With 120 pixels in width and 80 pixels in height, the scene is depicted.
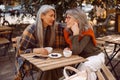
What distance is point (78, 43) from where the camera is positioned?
9.57 feet

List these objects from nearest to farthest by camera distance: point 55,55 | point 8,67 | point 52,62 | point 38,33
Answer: point 52,62 < point 55,55 < point 38,33 < point 8,67

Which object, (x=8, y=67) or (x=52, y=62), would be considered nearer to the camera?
(x=52, y=62)

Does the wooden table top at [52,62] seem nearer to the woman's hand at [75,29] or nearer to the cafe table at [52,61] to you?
the cafe table at [52,61]

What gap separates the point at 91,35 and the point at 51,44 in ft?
2.08

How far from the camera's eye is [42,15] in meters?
3.10

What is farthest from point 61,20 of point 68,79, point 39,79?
point 68,79

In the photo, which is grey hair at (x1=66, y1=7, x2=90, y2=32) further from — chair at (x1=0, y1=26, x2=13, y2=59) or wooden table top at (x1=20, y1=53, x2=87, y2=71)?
chair at (x1=0, y1=26, x2=13, y2=59)

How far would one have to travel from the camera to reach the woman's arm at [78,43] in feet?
9.54

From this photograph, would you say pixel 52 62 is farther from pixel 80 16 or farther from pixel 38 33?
pixel 80 16

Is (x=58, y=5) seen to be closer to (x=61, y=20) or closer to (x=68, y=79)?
(x=61, y=20)

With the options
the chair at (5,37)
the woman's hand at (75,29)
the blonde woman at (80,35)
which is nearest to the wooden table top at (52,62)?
the blonde woman at (80,35)

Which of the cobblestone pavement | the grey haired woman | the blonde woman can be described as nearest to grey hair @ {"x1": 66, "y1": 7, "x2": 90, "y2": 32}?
the blonde woman

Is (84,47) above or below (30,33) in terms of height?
below

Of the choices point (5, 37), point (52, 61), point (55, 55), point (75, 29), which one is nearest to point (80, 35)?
point (75, 29)
